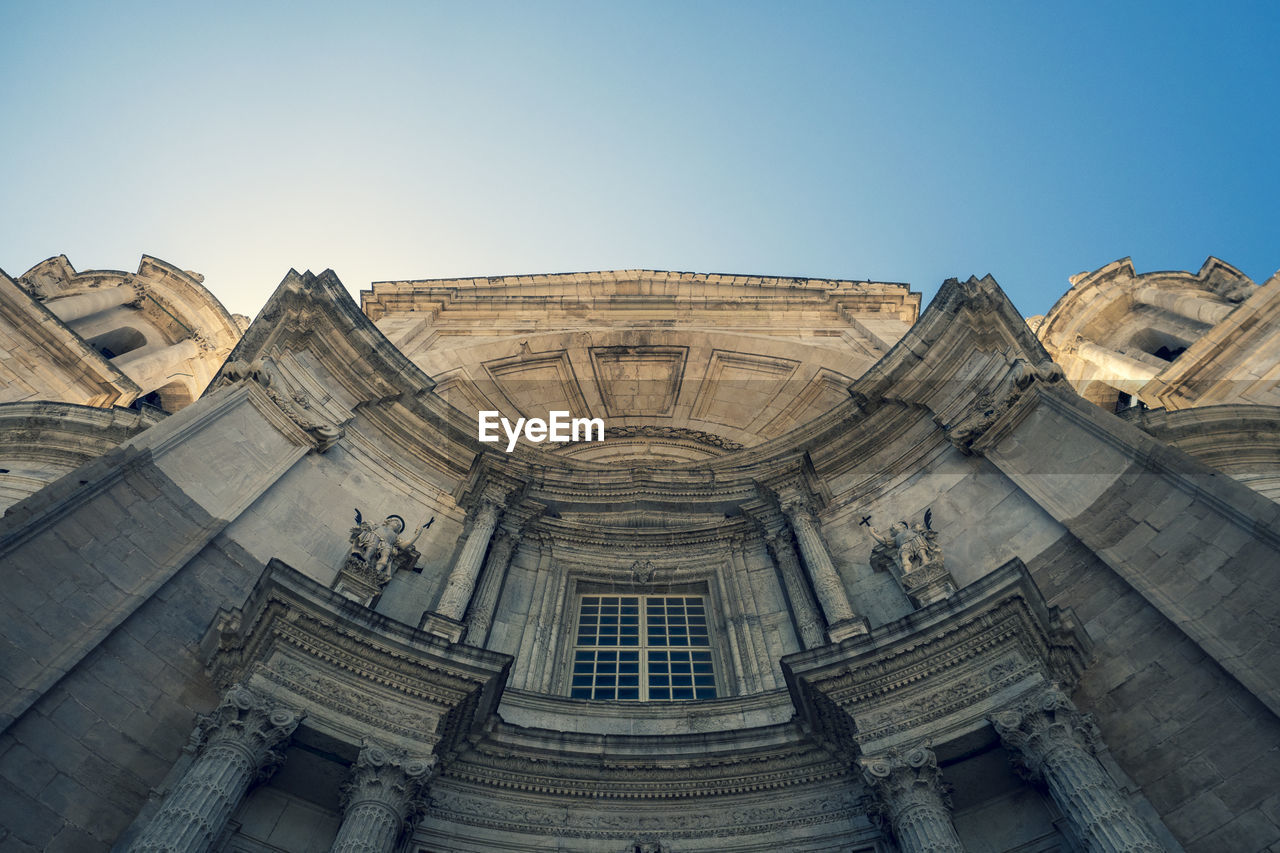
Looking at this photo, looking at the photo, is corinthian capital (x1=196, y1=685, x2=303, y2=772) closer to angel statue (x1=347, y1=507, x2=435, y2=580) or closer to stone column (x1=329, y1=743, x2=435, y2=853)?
stone column (x1=329, y1=743, x2=435, y2=853)

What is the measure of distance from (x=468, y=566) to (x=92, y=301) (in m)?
27.5

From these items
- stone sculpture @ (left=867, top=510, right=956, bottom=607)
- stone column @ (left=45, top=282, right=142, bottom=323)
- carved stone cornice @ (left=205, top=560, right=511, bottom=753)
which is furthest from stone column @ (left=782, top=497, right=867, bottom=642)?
stone column @ (left=45, top=282, right=142, bottom=323)

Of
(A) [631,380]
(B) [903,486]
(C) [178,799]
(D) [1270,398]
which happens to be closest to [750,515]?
(B) [903,486]

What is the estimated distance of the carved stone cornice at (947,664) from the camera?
11531 millimetres

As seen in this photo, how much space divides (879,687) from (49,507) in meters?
11.2

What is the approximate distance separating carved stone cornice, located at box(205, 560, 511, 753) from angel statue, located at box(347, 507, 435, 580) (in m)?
2.14

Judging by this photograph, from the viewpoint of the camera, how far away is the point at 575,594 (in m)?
17.3

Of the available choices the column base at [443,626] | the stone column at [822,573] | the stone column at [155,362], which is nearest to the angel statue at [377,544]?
the column base at [443,626]

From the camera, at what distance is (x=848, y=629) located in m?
13.8

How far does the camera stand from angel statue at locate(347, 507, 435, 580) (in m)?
14.4

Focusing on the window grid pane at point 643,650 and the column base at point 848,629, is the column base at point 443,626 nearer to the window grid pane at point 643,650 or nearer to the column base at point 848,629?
the window grid pane at point 643,650

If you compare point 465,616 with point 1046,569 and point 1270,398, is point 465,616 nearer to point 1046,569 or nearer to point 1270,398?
point 1046,569

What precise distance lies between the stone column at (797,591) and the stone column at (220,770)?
8241mm

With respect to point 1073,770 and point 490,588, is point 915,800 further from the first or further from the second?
point 490,588
